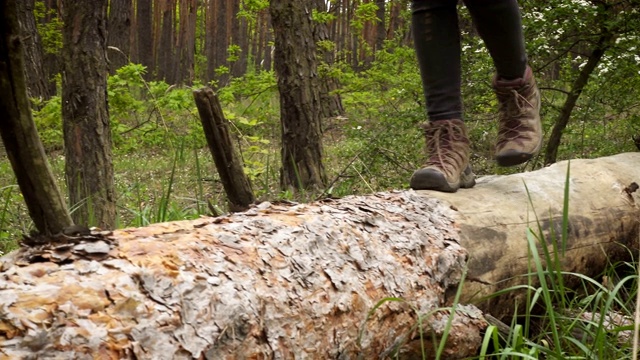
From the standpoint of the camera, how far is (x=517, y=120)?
278 cm

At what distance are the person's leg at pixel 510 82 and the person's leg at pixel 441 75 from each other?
0.41ft

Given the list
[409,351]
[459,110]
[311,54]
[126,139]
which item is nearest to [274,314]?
[409,351]

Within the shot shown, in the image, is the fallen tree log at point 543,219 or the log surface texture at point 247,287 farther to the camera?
the fallen tree log at point 543,219

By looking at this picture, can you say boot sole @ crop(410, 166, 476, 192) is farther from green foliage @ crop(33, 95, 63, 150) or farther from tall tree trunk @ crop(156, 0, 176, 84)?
tall tree trunk @ crop(156, 0, 176, 84)

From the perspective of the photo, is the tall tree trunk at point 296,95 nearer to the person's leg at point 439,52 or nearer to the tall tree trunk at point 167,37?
the person's leg at point 439,52

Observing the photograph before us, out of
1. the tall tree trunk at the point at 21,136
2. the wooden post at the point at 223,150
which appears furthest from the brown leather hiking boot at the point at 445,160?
the tall tree trunk at the point at 21,136

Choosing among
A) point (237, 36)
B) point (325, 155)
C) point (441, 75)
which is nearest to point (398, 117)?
point (325, 155)

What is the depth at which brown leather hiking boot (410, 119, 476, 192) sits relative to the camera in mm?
2396

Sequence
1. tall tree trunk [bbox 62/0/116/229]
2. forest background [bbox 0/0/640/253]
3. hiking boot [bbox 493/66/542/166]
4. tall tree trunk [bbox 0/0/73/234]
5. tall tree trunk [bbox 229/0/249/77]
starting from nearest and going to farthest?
tall tree trunk [bbox 0/0/73/234] → hiking boot [bbox 493/66/542/166] → tall tree trunk [bbox 62/0/116/229] → forest background [bbox 0/0/640/253] → tall tree trunk [bbox 229/0/249/77]

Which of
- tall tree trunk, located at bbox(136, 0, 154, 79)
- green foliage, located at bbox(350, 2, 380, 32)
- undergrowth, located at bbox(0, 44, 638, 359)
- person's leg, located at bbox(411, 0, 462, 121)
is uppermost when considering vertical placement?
tall tree trunk, located at bbox(136, 0, 154, 79)

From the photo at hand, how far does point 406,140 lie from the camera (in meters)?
5.64

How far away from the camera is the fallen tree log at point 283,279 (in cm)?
114

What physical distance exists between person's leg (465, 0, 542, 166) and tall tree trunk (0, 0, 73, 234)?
1746 millimetres

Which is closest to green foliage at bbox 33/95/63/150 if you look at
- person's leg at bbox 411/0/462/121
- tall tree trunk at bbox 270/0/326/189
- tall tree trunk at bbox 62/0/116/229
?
tall tree trunk at bbox 62/0/116/229
